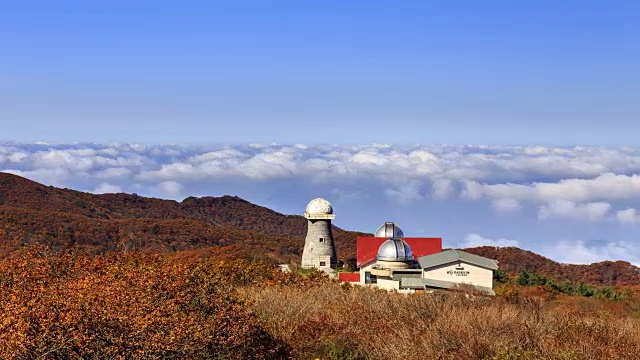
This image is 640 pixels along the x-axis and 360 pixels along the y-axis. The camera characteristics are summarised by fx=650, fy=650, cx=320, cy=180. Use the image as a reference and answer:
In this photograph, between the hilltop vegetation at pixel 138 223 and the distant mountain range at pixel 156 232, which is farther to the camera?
the hilltop vegetation at pixel 138 223

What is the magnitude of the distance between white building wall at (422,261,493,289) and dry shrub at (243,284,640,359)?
13.6 metres

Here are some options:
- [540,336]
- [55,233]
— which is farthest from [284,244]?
[540,336]

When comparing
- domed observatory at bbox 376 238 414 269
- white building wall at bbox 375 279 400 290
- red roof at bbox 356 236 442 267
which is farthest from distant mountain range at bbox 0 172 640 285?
white building wall at bbox 375 279 400 290

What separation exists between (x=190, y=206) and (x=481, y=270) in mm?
89858

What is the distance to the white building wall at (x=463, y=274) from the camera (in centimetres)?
3797

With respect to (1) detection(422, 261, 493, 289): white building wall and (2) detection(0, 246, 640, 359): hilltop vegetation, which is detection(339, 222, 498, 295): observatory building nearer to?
(1) detection(422, 261, 493, 289): white building wall

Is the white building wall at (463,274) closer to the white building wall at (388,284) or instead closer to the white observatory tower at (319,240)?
the white building wall at (388,284)

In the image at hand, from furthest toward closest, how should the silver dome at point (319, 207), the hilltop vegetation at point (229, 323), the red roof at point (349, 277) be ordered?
the silver dome at point (319, 207) → the red roof at point (349, 277) → the hilltop vegetation at point (229, 323)

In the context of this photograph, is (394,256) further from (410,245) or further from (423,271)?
(410,245)

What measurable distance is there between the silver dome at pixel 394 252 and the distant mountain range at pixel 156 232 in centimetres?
1431

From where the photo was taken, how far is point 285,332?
62.4ft

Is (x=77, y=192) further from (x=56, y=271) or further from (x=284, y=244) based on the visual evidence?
(x=56, y=271)

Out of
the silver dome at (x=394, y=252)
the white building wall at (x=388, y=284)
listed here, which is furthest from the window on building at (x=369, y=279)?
the silver dome at (x=394, y=252)

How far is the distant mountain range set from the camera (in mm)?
64875
